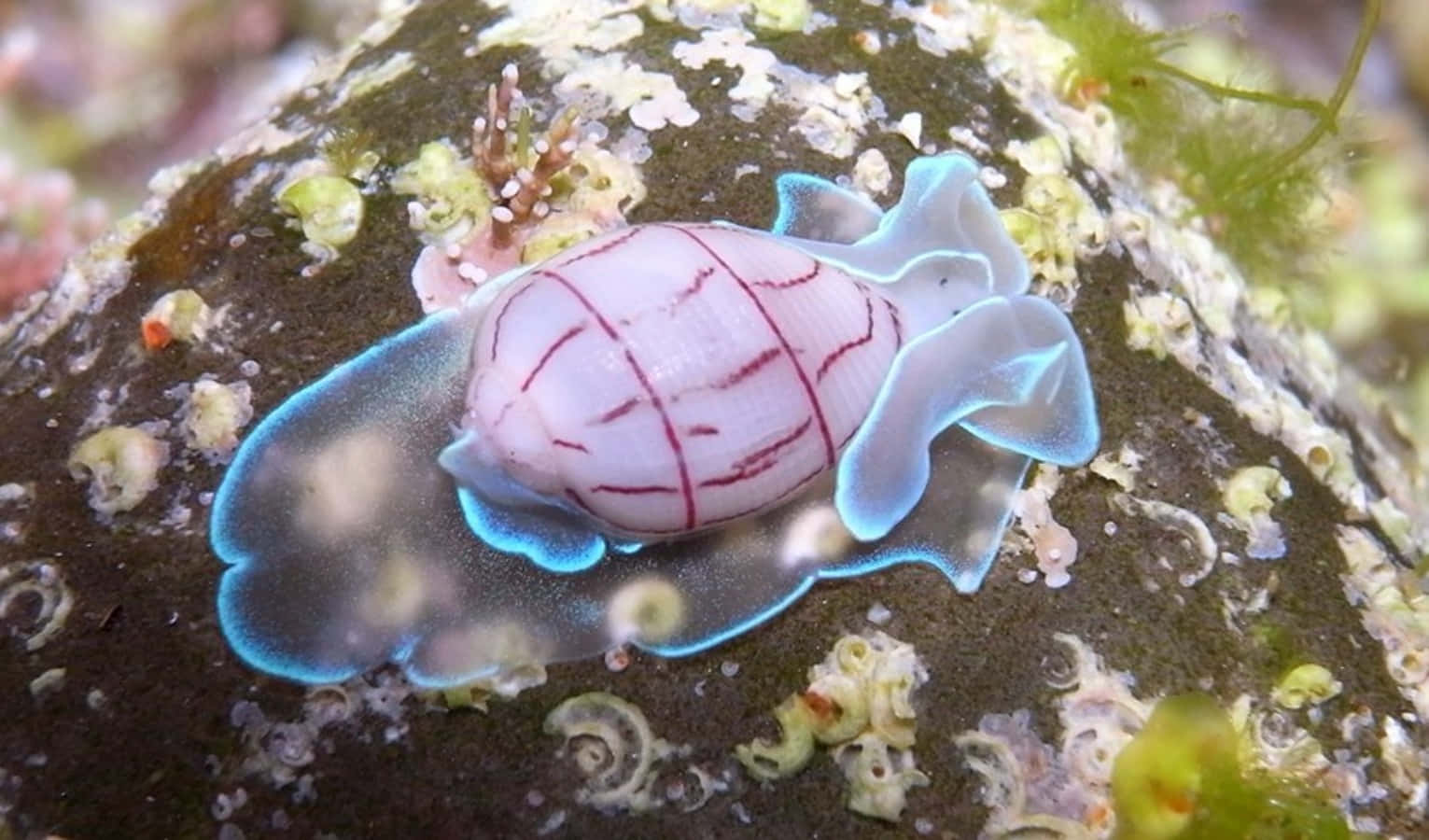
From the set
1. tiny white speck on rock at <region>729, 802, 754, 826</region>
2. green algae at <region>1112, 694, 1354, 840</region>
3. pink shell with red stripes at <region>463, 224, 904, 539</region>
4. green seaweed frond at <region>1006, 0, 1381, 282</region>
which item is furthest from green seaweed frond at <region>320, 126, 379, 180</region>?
green algae at <region>1112, 694, 1354, 840</region>

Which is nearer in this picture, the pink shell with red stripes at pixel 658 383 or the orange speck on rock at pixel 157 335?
the pink shell with red stripes at pixel 658 383

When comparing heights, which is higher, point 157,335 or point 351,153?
point 351,153

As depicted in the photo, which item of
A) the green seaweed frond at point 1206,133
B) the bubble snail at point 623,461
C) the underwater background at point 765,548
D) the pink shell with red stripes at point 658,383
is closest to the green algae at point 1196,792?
the underwater background at point 765,548

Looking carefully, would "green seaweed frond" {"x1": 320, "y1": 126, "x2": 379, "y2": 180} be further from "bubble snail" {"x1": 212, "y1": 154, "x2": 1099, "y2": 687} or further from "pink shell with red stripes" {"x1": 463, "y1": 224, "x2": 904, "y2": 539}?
"pink shell with red stripes" {"x1": 463, "y1": 224, "x2": 904, "y2": 539}

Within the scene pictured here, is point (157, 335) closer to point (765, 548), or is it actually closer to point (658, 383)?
point (658, 383)

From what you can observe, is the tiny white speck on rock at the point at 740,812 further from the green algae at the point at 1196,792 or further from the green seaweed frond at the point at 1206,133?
the green seaweed frond at the point at 1206,133

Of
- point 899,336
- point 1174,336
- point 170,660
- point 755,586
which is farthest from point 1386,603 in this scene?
point 170,660

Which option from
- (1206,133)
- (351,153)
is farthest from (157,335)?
(1206,133)
